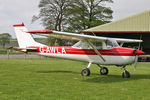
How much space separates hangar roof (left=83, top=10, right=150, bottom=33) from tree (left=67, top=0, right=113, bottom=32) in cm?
1780

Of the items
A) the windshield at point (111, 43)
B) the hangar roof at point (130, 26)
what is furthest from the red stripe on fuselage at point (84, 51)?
the hangar roof at point (130, 26)

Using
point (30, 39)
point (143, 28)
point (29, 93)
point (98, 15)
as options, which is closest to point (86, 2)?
point (98, 15)

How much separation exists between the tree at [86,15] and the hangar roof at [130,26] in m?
17.8

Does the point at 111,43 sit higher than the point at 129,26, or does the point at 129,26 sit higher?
the point at 129,26

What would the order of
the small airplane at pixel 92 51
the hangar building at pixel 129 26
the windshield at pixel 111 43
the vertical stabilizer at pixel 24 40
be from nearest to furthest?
the small airplane at pixel 92 51 < the windshield at pixel 111 43 < the vertical stabilizer at pixel 24 40 < the hangar building at pixel 129 26

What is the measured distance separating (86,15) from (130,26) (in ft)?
74.7

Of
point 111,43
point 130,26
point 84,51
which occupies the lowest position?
point 84,51

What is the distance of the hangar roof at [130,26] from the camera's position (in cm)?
3027

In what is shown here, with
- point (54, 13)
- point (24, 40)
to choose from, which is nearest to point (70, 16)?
point (54, 13)

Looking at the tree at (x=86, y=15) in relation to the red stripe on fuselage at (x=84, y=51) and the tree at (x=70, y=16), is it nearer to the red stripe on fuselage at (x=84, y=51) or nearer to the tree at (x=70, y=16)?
the tree at (x=70, y=16)

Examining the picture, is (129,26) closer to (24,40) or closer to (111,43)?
(24,40)

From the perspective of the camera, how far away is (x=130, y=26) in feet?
101

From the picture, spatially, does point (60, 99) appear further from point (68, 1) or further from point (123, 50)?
Result: point (68, 1)

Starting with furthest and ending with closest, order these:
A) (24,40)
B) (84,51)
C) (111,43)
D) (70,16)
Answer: (70,16) < (24,40) < (84,51) < (111,43)
